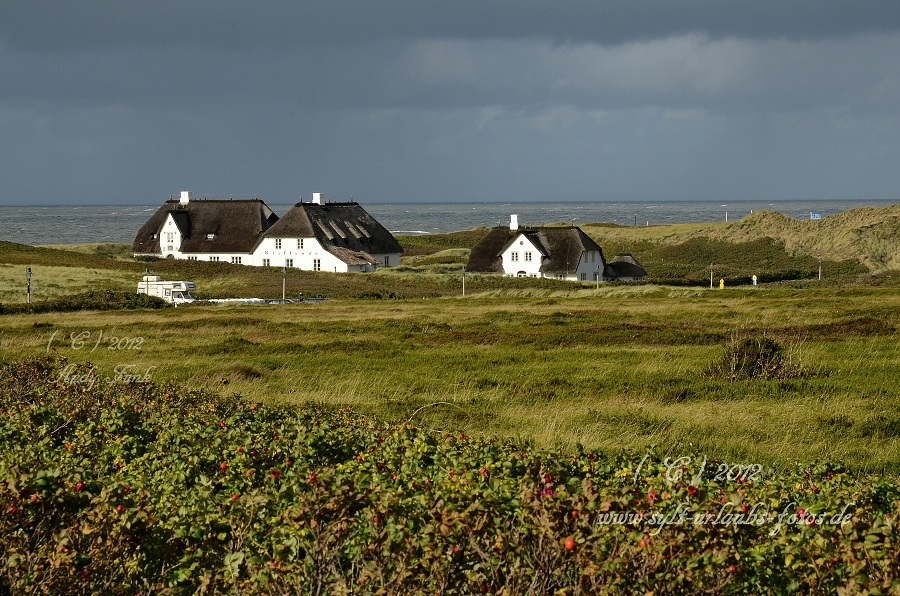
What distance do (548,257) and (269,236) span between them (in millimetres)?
25117

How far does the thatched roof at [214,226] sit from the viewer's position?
9400 centimetres

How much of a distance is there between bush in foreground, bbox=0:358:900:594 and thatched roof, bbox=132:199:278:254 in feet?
274

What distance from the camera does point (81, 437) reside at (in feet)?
42.3

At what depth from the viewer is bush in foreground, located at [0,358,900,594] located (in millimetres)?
7363

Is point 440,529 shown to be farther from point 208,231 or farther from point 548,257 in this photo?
point 208,231

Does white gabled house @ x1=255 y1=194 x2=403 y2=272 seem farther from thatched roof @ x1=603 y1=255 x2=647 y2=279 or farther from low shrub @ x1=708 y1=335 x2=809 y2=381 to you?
low shrub @ x1=708 y1=335 x2=809 y2=381

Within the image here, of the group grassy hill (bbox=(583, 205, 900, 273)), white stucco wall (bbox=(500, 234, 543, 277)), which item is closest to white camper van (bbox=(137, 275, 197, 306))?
white stucco wall (bbox=(500, 234, 543, 277))

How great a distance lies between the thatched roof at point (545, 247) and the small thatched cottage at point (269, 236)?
30.6 feet

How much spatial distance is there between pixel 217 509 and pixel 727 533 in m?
4.39

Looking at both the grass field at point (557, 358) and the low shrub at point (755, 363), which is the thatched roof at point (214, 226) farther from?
the low shrub at point (755, 363)

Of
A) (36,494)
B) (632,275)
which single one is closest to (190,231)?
(632,275)

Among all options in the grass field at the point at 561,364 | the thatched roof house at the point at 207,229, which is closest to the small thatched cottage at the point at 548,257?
the thatched roof house at the point at 207,229

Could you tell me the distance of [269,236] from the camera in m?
90.2

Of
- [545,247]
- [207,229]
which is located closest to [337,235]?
[207,229]
